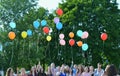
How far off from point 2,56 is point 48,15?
9.57 metres

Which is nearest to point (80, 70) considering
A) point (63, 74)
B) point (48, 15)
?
point (63, 74)

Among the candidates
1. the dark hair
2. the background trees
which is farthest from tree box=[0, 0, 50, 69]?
the dark hair

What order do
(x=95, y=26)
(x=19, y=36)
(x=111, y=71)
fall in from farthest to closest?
(x=95, y=26)
(x=19, y=36)
(x=111, y=71)

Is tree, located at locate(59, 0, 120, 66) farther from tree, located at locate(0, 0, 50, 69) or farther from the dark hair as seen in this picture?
the dark hair

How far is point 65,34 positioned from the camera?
46125 millimetres

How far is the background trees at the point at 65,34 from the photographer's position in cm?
4525

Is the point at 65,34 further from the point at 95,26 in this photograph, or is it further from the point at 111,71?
the point at 111,71

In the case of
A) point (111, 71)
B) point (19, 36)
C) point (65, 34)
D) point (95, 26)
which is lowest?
point (65, 34)

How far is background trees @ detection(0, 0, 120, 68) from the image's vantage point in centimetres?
4525

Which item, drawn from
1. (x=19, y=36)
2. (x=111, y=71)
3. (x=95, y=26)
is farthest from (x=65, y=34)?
(x=111, y=71)

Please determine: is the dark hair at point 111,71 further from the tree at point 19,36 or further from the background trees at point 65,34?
the background trees at point 65,34

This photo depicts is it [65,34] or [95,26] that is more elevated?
[95,26]

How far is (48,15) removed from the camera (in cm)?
5100

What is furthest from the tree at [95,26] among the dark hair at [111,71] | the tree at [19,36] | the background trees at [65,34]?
the dark hair at [111,71]
